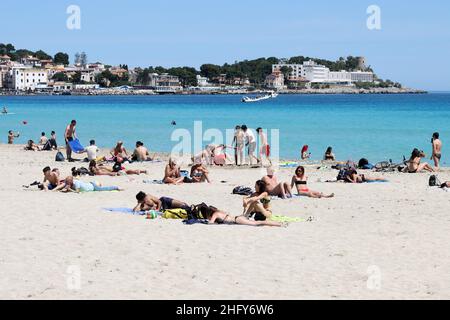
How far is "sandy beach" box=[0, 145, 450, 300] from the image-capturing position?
28.8 ft

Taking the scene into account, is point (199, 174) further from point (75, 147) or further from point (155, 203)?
point (75, 147)

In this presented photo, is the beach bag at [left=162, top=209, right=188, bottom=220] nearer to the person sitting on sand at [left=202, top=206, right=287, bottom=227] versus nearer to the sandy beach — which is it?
the sandy beach

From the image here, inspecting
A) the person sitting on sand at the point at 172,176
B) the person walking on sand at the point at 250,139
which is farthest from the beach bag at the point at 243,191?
the person walking on sand at the point at 250,139

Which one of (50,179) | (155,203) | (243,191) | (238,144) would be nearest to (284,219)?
(155,203)

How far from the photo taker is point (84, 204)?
15.0 m

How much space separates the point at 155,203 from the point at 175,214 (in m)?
0.79

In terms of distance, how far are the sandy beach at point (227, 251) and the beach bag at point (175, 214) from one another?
0.24 meters

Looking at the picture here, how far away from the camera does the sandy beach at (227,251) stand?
8.77 meters

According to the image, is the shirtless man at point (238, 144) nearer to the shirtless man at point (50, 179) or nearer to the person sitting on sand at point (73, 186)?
the person sitting on sand at point (73, 186)

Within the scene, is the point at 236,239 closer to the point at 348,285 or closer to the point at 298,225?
the point at 298,225

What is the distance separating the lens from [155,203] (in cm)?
1425

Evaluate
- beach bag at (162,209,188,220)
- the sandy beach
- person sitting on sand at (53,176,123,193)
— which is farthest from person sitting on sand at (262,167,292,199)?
person sitting on sand at (53,176,123,193)

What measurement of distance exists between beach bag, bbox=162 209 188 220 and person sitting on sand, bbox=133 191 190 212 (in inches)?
8.3
